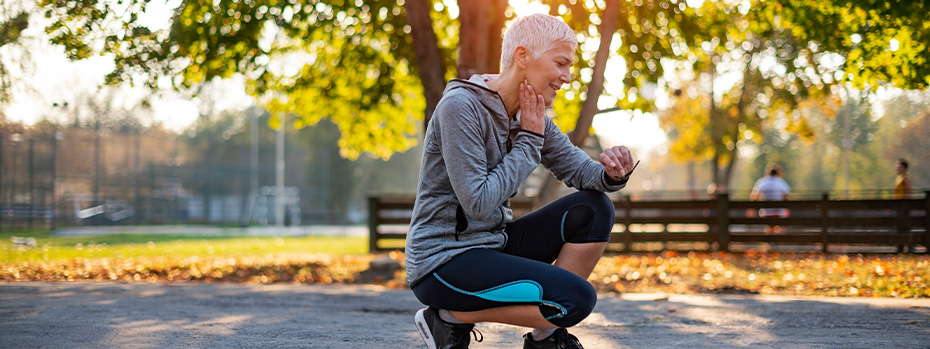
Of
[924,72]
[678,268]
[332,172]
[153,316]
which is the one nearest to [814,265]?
[678,268]

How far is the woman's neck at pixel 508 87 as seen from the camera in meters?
3.10

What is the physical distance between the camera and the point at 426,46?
A: 9.43 metres

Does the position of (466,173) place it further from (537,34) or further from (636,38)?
(636,38)

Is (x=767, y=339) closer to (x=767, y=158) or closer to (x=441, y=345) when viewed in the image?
(x=441, y=345)

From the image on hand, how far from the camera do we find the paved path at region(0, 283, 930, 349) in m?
4.29

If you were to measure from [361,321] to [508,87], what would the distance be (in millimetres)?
2818

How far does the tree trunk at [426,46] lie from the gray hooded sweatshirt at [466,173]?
20.5 feet

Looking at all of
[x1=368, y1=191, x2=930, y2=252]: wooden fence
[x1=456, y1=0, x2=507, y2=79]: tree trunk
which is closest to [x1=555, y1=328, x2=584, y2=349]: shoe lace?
[x1=456, y1=0, x2=507, y2=79]: tree trunk

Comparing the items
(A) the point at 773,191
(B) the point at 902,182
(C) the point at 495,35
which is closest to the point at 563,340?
(C) the point at 495,35

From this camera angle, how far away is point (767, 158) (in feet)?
141

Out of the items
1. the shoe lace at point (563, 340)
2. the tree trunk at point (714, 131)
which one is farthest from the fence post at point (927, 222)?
the shoe lace at point (563, 340)

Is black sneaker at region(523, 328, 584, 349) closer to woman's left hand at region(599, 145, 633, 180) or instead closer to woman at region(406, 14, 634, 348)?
woman at region(406, 14, 634, 348)

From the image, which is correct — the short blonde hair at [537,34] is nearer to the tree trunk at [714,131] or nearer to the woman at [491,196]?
the woman at [491,196]

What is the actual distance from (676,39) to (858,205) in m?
4.06
